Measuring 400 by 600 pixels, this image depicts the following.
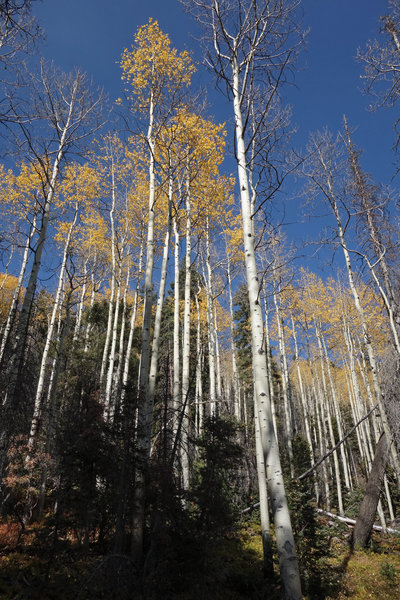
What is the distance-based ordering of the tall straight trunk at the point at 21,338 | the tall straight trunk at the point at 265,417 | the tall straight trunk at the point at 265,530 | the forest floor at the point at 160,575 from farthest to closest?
the tall straight trunk at the point at 265,530
the tall straight trunk at the point at 21,338
the forest floor at the point at 160,575
the tall straight trunk at the point at 265,417

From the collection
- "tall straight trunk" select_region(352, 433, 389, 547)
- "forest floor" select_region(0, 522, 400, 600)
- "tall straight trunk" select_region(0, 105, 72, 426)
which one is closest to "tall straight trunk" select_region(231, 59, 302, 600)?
"forest floor" select_region(0, 522, 400, 600)

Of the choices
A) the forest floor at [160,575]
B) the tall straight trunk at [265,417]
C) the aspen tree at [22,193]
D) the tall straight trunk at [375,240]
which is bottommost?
the forest floor at [160,575]

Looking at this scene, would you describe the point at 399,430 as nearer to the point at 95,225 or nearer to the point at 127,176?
the point at 127,176

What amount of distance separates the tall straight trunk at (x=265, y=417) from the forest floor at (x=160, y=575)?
1.86 m

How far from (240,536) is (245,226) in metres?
9.11

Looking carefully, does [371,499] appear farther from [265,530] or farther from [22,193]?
[22,193]

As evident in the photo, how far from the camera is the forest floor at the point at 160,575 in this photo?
12.2 feet

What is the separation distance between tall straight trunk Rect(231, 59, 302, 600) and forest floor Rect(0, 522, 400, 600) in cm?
186

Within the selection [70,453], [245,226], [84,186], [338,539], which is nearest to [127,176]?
[84,186]

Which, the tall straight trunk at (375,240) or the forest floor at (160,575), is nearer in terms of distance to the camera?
the forest floor at (160,575)

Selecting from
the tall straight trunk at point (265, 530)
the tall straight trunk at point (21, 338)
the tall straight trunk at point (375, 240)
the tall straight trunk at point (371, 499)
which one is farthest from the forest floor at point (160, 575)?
the tall straight trunk at point (375, 240)

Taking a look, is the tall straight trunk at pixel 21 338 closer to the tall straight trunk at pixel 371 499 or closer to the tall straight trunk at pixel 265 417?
the tall straight trunk at pixel 265 417

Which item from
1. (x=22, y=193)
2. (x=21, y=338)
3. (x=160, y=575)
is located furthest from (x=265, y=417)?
(x=22, y=193)

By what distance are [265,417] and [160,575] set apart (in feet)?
8.46
